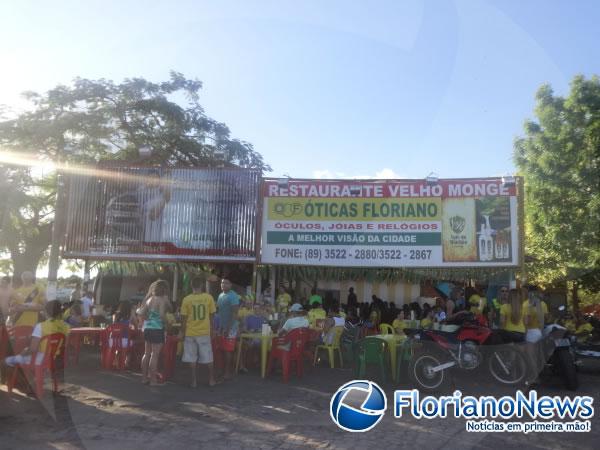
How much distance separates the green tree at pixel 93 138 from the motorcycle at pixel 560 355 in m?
14.3

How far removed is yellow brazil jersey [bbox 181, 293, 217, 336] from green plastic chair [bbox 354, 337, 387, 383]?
8.27 feet

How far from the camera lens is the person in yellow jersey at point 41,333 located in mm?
7051

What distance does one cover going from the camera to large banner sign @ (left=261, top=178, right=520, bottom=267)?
43.2 feet

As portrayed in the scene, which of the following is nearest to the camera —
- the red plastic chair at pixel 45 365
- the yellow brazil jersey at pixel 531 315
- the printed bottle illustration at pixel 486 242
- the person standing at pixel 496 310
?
the red plastic chair at pixel 45 365

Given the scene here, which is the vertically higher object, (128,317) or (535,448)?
(128,317)

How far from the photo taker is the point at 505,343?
8.39m

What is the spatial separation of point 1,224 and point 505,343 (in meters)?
17.8

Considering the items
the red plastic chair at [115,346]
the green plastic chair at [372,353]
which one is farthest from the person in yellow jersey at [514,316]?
the red plastic chair at [115,346]

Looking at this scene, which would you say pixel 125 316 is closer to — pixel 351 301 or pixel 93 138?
pixel 351 301

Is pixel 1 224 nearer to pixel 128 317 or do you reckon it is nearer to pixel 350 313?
pixel 128 317

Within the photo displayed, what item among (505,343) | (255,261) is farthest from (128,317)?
(505,343)

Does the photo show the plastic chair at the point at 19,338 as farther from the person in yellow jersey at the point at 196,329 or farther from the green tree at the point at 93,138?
the green tree at the point at 93,138

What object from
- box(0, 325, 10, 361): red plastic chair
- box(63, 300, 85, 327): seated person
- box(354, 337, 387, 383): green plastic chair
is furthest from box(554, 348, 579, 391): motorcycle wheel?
box(63, 300, 85, 327): seated person

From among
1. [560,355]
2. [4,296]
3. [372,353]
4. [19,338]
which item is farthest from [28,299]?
[560,355]
